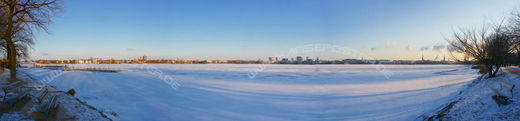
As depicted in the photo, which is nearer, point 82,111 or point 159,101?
point 82,111

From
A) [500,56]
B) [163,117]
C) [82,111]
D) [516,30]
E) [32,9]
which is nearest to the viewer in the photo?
[82,111]

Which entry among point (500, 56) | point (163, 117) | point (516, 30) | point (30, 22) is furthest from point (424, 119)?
point (30, 22)

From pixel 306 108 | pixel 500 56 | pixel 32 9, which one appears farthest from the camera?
pixel 500 56

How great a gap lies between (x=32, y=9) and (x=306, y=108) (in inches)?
488

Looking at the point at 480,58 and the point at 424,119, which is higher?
the point at 480,58

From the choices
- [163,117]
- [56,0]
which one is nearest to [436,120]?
[163,117]

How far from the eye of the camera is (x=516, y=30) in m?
11.0

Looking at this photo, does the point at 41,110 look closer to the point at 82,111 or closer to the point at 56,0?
the point at 82,111

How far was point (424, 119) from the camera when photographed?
227 inches

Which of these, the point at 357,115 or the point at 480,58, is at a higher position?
the point at 480,58

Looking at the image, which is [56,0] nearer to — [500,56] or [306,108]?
[306,108]

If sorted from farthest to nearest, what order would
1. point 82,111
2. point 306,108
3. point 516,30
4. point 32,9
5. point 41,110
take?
1. point 516,30
2. point 32,9
3. point 306,108
4. point 82,111
5. point 41,110

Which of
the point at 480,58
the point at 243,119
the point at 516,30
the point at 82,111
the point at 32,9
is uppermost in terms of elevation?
the point at 32,9

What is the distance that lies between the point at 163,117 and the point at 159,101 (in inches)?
105
